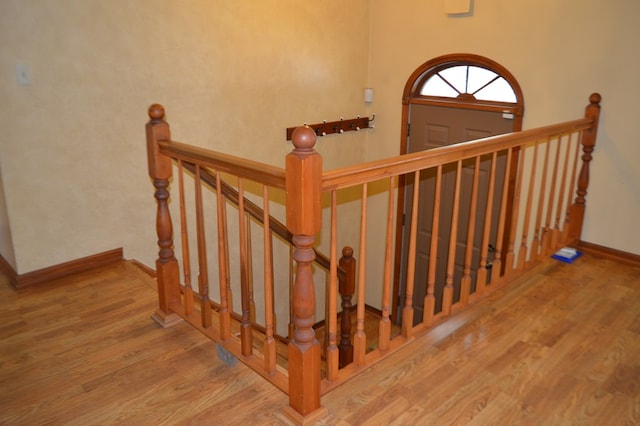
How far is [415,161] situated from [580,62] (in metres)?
2.41

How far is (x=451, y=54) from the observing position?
463 centimetres

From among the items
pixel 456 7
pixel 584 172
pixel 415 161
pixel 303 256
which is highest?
pixel 456 7

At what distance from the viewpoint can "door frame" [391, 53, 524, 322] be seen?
4344 mm

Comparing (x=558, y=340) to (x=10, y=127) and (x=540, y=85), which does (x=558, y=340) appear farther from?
(x=10, y=127)

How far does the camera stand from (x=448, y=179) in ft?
16.4

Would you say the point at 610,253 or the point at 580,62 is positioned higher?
the point at 580,62

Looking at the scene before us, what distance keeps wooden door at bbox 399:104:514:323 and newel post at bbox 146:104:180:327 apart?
2.83m

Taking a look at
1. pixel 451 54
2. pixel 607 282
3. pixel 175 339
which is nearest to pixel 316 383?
pixel 175 339

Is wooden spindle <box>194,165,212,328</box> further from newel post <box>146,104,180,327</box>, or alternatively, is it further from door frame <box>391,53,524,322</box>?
door frame <box>391,53,524,322</box>

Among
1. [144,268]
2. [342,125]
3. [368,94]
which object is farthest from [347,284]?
[368,94]

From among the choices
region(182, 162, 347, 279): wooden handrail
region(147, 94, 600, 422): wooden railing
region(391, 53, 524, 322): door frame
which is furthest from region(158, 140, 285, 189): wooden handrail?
region(391, 53, 524, 322): door frame

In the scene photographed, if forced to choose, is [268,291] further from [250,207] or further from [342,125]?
[342,125]

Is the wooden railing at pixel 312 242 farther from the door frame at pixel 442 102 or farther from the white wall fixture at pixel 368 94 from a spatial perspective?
the white wall fixture at pixel 368 94

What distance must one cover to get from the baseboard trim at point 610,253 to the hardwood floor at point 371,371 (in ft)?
2.09
